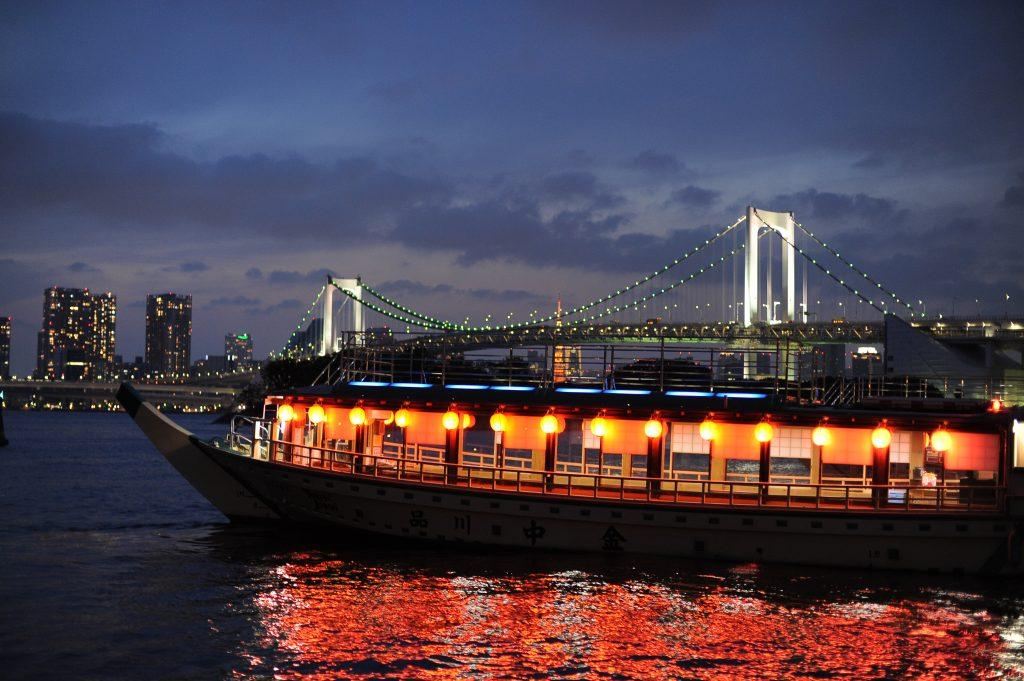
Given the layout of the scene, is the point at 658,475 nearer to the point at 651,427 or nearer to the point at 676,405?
the point at 651,427

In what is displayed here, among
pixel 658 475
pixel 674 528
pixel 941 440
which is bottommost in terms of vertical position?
pixel 674 528

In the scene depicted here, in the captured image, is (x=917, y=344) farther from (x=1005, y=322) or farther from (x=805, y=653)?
(x=805, y=653)

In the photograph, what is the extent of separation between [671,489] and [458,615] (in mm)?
5873

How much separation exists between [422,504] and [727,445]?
5.23 m

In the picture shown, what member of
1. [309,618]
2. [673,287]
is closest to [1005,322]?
[673,287]

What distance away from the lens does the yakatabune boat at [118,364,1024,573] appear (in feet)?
55.9

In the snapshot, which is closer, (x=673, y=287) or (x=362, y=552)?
(x=362, y=552)

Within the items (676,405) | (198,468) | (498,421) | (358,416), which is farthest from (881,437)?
(198,468)

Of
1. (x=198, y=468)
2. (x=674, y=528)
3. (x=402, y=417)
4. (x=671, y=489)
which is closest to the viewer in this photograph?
(x=674, y=528)

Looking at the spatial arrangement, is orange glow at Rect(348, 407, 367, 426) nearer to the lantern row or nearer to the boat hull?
the lantern row

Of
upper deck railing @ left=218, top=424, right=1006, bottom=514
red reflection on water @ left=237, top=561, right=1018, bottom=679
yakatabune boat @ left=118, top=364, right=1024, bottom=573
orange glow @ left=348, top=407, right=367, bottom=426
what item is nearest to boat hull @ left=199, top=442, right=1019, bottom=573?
yakatabune boat @ left=118, top=364, right=1024, bottom=573

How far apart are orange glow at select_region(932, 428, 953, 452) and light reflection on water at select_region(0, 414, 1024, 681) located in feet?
6.97

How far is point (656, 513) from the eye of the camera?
56.9 ft

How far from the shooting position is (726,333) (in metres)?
68.2
